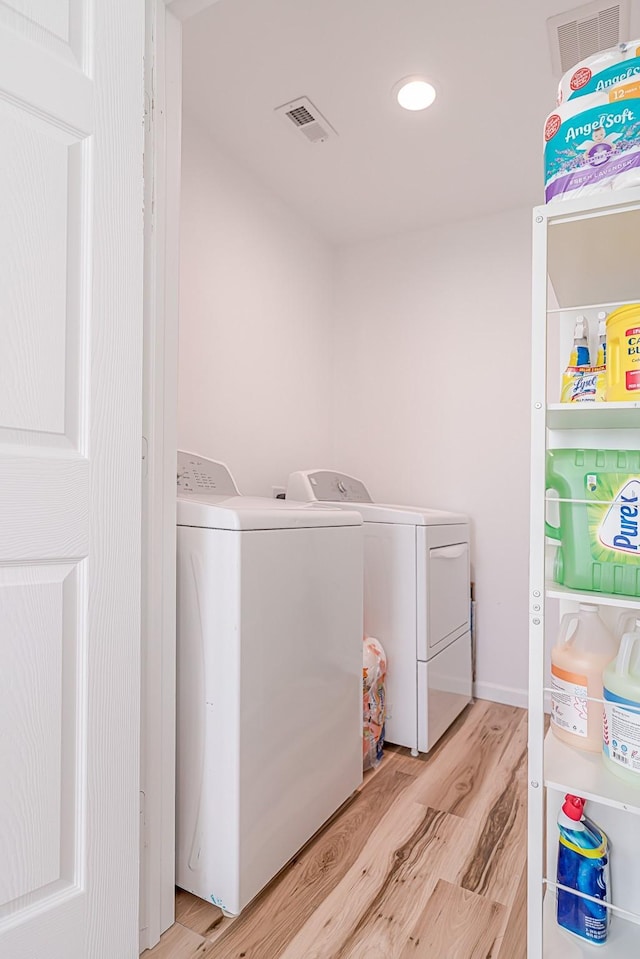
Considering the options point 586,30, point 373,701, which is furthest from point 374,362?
point 373,701

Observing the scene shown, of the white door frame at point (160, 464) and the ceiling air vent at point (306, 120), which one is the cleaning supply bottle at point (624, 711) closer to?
the white door frame at point (160, 464)

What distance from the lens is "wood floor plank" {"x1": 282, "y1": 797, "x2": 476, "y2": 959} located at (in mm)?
1236

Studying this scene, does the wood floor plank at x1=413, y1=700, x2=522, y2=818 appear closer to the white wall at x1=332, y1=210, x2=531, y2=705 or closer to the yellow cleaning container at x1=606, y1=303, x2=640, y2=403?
the white wall at x1=332, y1=210, x2=531, y2=705

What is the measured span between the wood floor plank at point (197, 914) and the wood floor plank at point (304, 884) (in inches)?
1.6

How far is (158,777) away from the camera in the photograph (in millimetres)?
1242

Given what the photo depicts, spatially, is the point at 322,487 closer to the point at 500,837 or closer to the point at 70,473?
the point at 500,837

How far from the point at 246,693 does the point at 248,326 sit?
1.59 m

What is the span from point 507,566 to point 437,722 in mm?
806

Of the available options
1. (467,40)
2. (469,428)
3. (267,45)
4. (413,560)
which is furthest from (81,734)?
(469,428)

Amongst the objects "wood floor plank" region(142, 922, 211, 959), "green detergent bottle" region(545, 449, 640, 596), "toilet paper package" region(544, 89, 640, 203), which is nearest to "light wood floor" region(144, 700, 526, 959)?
"wood floor plank" region(142, 922, 211, 959)

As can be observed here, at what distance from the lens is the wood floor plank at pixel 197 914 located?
127 cm

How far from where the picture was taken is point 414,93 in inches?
74.9

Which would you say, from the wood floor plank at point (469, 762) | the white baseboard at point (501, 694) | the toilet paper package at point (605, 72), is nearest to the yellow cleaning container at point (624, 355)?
the toilet paper package at point (605, 72)

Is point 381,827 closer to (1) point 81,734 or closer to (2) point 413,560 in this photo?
(2) point 413,560
